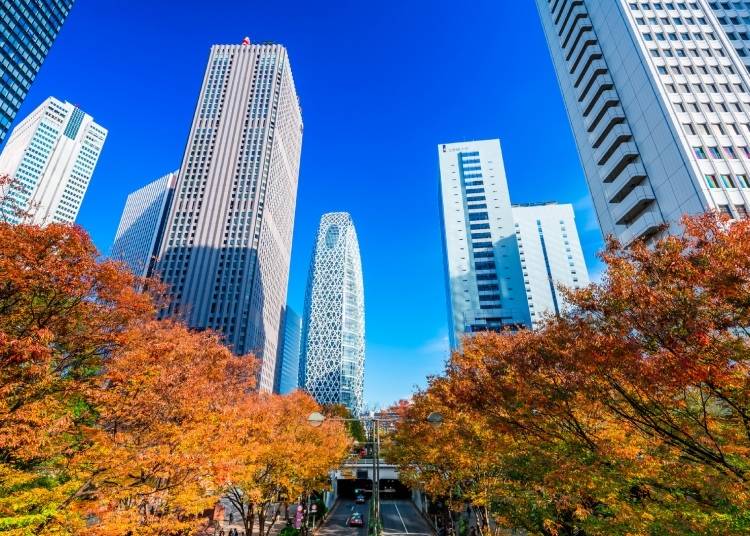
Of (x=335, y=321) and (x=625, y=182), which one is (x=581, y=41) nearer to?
(x=625, y=182)

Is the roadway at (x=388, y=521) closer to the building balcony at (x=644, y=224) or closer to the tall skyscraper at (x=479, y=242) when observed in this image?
the building balcony at (x=644, y=224)

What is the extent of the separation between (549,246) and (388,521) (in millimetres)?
117423

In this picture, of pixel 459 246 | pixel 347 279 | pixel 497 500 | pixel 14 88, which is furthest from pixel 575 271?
pixel 14 88

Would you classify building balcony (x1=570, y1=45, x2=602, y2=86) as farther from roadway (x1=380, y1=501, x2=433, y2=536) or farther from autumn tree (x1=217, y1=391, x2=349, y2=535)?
roadway (x1=380, y1=501, x2=433, y2=536)

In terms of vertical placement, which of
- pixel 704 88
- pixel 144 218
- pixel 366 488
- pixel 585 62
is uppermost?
pixel 144 218

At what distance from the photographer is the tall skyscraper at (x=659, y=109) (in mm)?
30938

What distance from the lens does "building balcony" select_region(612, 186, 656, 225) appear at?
33.7m

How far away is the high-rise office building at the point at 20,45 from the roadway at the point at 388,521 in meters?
96.2

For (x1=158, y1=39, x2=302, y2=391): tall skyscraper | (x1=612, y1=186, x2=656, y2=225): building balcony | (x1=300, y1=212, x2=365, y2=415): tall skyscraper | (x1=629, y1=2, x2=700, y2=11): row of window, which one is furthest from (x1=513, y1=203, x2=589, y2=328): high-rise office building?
(x1=612, y1=186, x2=656, y2=225): building balcony

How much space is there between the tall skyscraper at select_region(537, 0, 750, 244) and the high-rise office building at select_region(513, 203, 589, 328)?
3216 inches

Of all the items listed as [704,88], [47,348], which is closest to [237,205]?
[704,88]

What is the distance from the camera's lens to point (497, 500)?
13414mm

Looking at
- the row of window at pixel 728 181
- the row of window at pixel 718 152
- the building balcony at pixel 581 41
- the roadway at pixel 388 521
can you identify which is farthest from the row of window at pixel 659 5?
the roadway at pixel 388 521

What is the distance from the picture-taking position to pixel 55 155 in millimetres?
155875
